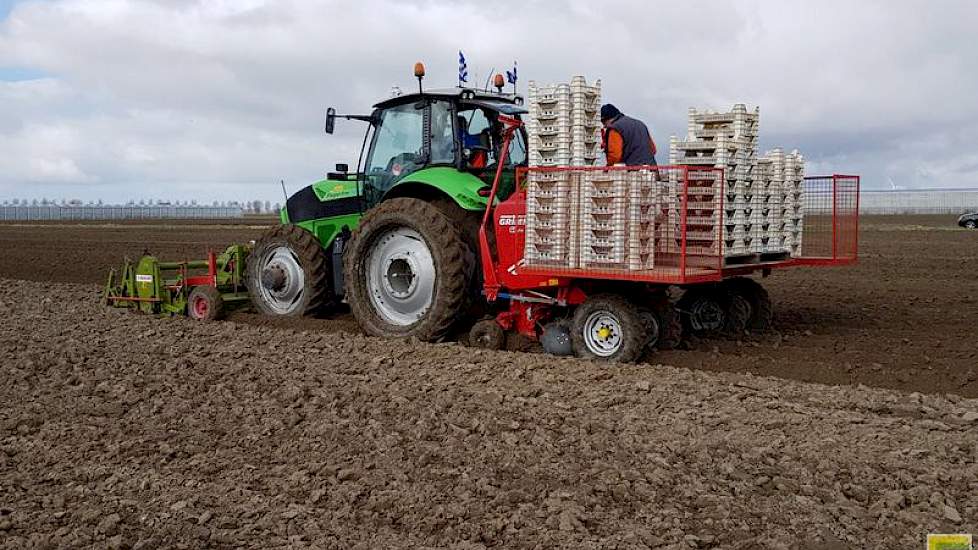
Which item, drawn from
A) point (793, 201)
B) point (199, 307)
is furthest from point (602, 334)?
point (199, 307)

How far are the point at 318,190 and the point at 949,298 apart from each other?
8.32m

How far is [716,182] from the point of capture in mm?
7613

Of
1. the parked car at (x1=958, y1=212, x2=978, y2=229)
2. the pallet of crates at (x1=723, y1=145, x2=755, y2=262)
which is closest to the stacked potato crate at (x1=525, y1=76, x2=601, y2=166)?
the pallet of crates at (x1=723, y1=145, x2=755, y2=262)

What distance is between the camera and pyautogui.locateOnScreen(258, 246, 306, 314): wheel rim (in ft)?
34.3

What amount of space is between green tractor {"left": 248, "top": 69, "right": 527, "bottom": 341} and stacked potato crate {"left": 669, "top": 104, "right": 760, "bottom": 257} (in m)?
1.84

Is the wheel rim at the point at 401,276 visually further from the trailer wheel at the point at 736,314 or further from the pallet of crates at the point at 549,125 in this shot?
the trailer wheel at the point at 736,314

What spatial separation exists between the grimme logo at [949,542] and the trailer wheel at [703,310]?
5.21 meters

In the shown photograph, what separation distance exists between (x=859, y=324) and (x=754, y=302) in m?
1.60

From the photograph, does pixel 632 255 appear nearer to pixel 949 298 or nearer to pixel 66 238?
pixel 949 298

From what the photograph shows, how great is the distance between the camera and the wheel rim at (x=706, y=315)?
9.40 meters

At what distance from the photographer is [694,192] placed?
25.1 feet

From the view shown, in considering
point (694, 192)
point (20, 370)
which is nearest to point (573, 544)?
point (694, 192)

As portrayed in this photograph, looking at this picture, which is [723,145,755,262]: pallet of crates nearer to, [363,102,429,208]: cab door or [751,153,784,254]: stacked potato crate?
[751,153,784,254]: stacked potato crate

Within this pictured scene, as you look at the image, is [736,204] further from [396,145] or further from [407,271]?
[396,145]
